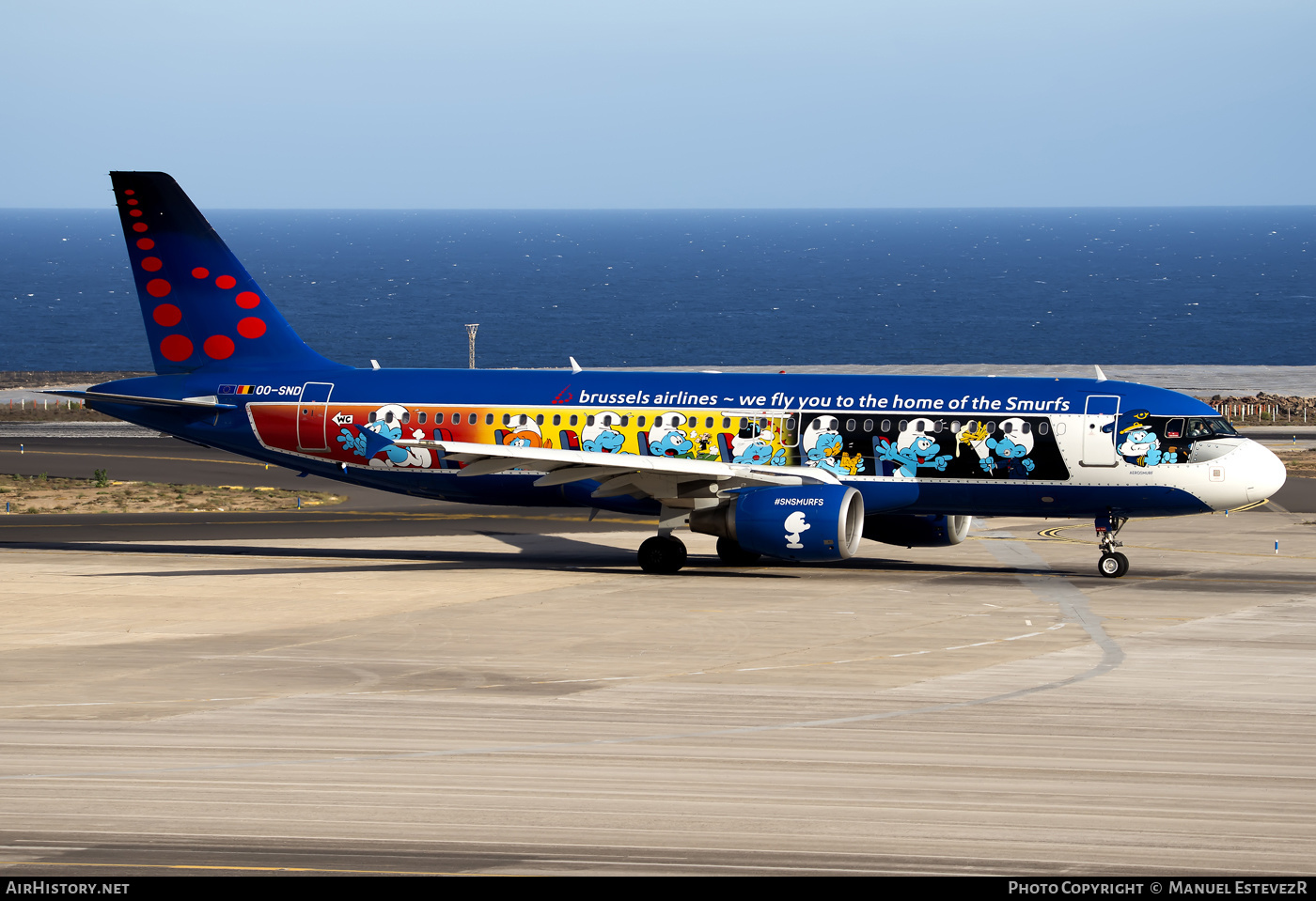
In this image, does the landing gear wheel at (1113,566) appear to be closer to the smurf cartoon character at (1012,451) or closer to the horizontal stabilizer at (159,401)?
the smurf cartoon character at (1012,451)

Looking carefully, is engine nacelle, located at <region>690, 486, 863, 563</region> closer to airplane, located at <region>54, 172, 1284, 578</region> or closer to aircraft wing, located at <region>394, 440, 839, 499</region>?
airplane, located at <region>54, 172, 1284, 578</region>

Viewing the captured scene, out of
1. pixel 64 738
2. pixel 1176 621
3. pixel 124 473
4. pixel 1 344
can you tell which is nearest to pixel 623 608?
pixel 1176 621

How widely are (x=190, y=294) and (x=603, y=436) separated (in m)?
12.5

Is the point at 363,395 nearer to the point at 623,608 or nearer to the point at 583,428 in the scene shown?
the point at 583,428

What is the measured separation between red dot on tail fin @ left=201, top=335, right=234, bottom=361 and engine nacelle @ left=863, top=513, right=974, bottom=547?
17978 mm

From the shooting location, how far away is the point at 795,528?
34.9m

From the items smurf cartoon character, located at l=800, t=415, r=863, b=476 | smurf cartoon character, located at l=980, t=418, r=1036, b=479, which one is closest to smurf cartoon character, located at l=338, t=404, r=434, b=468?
smurf cartoon character, located at l=800, t=415, r=863, b=476

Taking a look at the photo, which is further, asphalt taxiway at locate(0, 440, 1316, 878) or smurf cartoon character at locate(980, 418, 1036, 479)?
smurf cartoon character at locate(980, 418, 1036, 479)

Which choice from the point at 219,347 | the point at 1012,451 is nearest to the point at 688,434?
the point at 1012,451

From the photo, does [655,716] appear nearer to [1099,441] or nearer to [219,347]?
[1099,441]

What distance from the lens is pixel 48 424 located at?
259ft

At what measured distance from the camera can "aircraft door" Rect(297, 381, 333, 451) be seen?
132ft

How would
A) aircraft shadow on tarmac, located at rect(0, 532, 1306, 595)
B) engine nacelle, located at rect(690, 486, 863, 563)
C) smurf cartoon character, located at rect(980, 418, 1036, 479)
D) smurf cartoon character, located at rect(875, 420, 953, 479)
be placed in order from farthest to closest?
aircraft shadow on tarmac, located at rect(0, 532, 1306, 595)
smurf cartoon character, located at rect(875, 420, 953, 479)
smurf cartoon character, located at rect(980, 418, 1036, 479)
engine nacelle, located at rect(690, 486, 863, 563)

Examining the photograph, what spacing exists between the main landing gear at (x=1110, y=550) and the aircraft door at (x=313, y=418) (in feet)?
66.1
